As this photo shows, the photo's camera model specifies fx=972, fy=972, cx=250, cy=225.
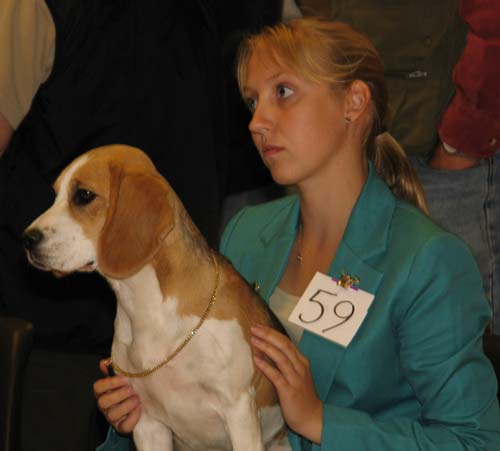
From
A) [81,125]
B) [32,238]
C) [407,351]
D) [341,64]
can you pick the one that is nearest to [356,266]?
[407,351]

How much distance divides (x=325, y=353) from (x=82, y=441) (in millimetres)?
746

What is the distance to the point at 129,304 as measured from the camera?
6.38 feet

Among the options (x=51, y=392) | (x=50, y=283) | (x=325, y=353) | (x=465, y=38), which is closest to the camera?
(x=325, y=353)

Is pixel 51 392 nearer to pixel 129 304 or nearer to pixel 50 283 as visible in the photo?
pixel 50 283

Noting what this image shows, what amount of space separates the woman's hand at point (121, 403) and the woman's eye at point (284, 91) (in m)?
0.70

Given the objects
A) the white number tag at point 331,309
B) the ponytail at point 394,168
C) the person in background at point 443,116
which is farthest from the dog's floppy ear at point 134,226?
the person in background at point 443,116

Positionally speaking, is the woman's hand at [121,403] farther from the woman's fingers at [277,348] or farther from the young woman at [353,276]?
the woman's fingers at [277,348]

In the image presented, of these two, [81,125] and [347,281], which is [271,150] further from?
[81,125]

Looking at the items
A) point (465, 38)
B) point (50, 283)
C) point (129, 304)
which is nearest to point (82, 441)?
point (50, 283)

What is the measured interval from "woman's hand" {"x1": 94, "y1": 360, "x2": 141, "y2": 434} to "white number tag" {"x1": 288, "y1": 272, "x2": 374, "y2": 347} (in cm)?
37

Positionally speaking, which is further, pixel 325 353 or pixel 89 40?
pixel 89 40

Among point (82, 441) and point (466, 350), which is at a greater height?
point (466, 350)

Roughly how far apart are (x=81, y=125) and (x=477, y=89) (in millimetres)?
1102

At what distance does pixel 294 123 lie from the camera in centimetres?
210
